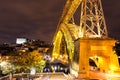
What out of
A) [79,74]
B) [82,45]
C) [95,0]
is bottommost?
[79,74]

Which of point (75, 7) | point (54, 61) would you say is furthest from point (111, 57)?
point (54, 61)

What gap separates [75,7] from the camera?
1019 inches

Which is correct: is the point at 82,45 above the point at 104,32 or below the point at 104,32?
below

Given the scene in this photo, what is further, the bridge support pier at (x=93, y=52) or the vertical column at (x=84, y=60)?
the bridge support pier at (x=93, y=52)

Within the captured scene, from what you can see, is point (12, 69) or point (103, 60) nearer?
point (103, 60)

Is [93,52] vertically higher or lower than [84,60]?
higher

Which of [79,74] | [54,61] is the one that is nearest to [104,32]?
[79,74]

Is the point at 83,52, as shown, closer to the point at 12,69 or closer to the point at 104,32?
the point at 104,32

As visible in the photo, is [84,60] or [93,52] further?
[93,52]

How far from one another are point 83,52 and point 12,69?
47.0ft

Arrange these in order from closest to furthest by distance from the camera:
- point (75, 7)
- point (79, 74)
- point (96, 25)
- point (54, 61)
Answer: point (79, 74) < point (96, 25) < point (75, 7) < point (54, 61)

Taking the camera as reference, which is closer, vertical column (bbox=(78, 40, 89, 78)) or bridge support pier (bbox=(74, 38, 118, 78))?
vertical column (bbox=(78, 40, 89, 78))

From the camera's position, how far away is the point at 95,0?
21.2 m

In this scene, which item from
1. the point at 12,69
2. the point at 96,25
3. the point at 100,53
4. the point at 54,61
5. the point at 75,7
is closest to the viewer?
the point at 100,53
